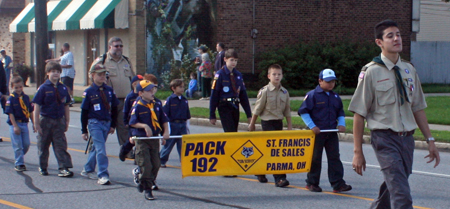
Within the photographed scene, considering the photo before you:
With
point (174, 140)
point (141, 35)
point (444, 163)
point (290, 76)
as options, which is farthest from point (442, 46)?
point (174, 140)

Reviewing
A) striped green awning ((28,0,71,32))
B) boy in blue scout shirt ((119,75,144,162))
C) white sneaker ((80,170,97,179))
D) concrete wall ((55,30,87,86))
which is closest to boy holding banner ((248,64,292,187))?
boy in blue scout shirt ((119,75,144,162))

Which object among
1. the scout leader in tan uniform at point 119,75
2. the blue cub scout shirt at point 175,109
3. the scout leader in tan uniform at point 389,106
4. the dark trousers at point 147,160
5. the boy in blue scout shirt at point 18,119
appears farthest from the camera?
the scout leader in tan uniform at point 119,75

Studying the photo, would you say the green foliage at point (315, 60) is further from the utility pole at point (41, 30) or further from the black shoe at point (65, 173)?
the black shoe at point (65, 173)

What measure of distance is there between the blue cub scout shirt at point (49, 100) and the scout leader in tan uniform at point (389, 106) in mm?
4917

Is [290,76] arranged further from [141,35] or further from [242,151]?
[242,151]

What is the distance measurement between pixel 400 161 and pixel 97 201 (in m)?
3.76

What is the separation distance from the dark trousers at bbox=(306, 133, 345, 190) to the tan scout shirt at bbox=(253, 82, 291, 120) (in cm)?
68

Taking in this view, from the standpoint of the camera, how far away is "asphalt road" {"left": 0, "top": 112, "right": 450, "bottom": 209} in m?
6.98

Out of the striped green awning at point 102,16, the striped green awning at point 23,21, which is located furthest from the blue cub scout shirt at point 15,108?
the striped green awning at point 23,21

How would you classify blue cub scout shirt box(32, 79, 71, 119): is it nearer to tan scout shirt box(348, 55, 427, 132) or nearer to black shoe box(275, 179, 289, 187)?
black shoe box(275, 179, 289, 187)

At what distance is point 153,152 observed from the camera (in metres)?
7.32

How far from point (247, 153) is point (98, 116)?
2142 millimetres

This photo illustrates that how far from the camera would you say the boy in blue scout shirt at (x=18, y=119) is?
912 centimetres

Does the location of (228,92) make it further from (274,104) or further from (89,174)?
(89,174)
